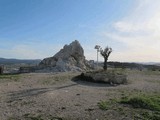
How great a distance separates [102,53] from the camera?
34.2 m

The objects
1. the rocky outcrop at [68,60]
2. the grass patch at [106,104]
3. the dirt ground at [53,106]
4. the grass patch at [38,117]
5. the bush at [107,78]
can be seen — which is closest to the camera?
the grass patch at [38,117]

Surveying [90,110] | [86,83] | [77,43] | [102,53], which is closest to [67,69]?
[102,53]

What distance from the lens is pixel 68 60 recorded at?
39.1m

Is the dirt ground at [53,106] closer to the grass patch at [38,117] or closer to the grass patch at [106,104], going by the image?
the grass patch at [38,117]

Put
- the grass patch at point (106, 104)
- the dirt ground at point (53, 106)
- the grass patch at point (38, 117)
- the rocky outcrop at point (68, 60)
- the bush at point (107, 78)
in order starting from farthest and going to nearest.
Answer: the rocky outcrop at point (68, 60), the bush at point (107, 78), the grass patch at point (106, 104), the dirt ground at point (53, 106), the grass patch at point (38, 117)

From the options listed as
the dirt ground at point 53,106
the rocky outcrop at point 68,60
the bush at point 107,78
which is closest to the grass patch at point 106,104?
the dirt ground at point 53,106

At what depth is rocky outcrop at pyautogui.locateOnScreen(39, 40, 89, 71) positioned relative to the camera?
1464 inches

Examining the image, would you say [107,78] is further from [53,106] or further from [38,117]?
[38,117]

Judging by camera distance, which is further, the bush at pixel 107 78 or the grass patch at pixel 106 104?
the bush at pixel 107 78

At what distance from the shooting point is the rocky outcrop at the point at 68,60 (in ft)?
122

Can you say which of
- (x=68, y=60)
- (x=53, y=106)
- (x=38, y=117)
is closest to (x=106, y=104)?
(x=53, y=106)

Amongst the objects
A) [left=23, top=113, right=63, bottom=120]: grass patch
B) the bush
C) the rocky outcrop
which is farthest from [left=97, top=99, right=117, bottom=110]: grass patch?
the rocky outcrop

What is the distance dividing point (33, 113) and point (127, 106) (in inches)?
193

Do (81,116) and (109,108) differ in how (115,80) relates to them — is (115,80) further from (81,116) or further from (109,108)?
(81,116)
